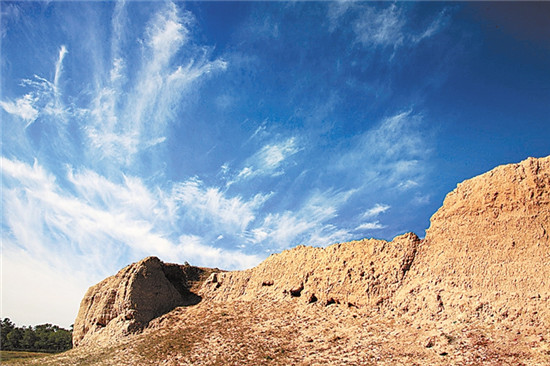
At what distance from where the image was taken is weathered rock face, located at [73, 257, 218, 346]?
3116 cm

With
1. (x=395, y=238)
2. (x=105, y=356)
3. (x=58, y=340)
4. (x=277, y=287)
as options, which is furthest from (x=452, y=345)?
(x=58, y=340)

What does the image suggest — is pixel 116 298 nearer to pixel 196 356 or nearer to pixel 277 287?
pixel 196 356

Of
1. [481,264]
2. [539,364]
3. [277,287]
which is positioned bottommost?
[539,364]

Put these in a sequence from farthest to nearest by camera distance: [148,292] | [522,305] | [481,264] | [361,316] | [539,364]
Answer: [148,292], [361,316], [481,264], [522,305], [539,364]

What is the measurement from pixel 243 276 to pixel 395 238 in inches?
596

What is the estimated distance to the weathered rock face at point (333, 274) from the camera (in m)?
22.0

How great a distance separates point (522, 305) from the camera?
16.0 metres

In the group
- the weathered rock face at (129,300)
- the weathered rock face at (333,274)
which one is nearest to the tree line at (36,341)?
the weathered rock face at (129,300)

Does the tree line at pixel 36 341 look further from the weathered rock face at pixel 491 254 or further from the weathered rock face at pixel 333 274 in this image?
the weathered rock face at pixel 491 254

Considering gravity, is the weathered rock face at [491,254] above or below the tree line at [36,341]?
below

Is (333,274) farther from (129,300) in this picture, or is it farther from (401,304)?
(129,300)

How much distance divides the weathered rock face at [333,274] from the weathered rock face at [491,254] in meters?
1.10

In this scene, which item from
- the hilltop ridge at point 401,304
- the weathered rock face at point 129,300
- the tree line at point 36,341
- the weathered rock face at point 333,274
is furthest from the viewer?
the tree line at point 36,341

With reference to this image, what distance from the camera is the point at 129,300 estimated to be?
31.5 metres
